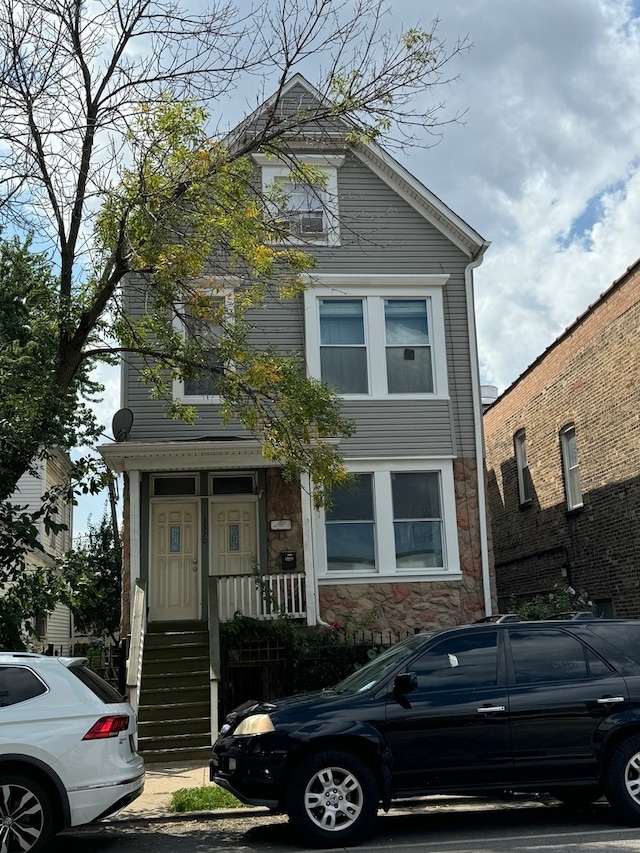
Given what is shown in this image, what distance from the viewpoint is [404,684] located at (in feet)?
24.1

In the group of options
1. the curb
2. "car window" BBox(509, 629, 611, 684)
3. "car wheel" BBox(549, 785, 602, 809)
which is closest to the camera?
"car window" BBox(509, 629, 611, 684)

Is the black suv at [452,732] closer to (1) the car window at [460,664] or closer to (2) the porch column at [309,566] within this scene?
(1) the car window at [460,664]

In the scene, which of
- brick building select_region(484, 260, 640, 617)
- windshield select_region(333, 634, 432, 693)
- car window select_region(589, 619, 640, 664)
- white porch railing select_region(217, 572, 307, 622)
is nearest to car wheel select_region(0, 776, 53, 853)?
windshield select_region(333, 634, 432, 693)

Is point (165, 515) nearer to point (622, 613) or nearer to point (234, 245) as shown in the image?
point (234, 245)

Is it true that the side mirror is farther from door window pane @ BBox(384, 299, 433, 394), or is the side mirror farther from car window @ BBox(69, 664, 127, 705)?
door window pane @ BBox(384, 299, 433, 394)

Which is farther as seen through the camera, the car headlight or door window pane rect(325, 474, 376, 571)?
door window pane rect(325, 474, 376, 571)

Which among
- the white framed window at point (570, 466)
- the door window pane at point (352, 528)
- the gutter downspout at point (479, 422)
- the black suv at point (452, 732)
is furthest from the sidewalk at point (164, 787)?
the white framed window at point (570, 466)

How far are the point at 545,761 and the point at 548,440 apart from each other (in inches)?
510

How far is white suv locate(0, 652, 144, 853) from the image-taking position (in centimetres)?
669

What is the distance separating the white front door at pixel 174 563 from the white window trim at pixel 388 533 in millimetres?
2080

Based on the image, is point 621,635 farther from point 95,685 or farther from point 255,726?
point 95,685

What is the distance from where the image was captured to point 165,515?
1559 cm

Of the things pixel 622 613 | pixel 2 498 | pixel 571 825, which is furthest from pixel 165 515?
pixel 571 825

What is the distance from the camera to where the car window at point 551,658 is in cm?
768
